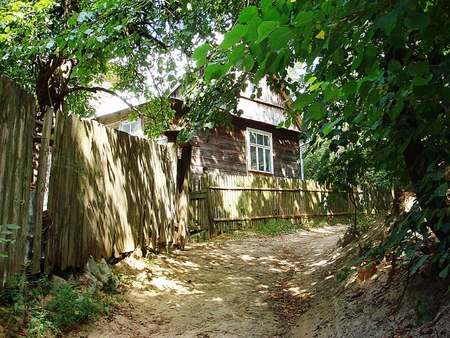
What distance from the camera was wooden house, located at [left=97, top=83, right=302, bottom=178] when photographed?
46.7 feet

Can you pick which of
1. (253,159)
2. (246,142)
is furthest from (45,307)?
(253,159)

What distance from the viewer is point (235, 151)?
1543 centimetres

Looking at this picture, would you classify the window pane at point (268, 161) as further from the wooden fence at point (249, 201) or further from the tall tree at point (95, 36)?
the tall tree at point (95, 36)

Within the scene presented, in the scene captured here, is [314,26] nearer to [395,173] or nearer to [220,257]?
[395,173]

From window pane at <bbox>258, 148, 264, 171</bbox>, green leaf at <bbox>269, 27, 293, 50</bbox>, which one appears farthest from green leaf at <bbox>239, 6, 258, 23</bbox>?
window pane at <bbox>258, 148, 264, 171</bbox>

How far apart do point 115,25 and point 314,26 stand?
4202 mm

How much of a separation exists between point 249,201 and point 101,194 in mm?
7965

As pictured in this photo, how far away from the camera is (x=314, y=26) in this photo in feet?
4.38

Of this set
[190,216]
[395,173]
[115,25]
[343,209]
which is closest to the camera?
[395,173]

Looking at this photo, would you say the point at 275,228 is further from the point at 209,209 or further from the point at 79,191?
the point at 79,191

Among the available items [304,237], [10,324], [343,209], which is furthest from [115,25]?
[343,209]

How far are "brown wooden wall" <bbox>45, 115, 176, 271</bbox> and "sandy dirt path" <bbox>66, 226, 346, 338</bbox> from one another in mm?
584

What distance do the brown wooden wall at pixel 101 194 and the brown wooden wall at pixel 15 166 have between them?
469 millimetres

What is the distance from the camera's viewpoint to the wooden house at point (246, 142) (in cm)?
1422
